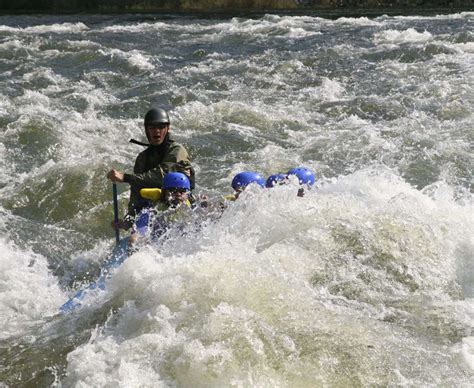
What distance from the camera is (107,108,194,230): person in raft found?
677 centimetres

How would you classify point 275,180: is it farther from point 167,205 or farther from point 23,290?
point 23,290

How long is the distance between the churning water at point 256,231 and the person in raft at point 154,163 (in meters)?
0.62

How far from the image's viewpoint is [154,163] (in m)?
7.05

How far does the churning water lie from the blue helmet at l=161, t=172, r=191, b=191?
1.17 feet

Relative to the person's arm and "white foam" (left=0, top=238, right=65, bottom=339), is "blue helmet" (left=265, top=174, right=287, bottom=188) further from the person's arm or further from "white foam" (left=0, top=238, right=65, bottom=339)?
"white foam" (left=0, top=238, right=65, bottom=339)

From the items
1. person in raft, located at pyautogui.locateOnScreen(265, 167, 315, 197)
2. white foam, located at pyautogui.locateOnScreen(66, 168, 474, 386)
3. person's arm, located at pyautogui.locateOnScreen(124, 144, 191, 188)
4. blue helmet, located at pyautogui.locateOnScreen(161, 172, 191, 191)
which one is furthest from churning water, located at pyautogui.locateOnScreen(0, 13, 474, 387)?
person's arm, located at pyautogui.locateOnScreen(124, 144, 191, 188)

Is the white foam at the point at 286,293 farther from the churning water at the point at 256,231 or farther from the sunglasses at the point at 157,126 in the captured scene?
the sunglasses at the point at 157,126

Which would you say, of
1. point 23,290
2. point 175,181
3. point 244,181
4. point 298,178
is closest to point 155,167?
point 175,181

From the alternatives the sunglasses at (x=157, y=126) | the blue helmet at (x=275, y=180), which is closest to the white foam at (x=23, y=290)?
the sunglasses at (x=157, y=126)

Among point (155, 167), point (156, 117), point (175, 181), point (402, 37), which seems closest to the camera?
point (175, 181)

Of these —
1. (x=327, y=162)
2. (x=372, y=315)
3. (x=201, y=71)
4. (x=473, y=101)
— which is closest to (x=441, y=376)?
(x=372, y=315)

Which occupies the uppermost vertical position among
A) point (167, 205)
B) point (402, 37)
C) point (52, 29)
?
point (167, 205)

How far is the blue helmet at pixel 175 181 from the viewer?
21.2ft

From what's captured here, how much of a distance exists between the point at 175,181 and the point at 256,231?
33.8 inches
